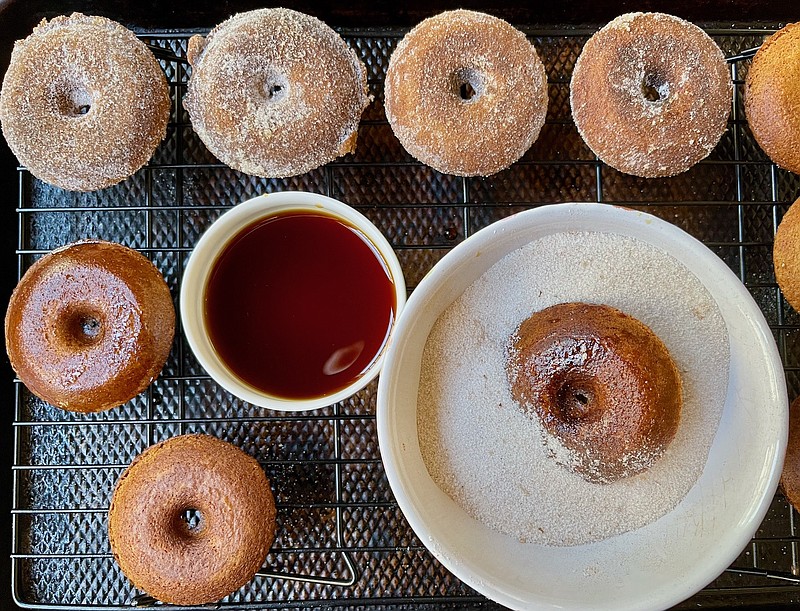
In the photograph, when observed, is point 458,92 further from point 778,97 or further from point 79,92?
point 79,92

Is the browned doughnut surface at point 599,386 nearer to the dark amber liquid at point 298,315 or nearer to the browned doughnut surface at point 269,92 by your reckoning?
the dark amber liquid at point 298,315

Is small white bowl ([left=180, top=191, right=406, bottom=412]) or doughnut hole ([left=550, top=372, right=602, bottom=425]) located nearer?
doughnut hole ([left=550, top=372, right=602, bottom=425])

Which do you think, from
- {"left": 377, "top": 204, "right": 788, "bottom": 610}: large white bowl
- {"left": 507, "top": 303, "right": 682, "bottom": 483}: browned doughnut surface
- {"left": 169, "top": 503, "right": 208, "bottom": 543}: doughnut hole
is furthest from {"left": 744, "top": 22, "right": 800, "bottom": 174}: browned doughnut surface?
{"left": 169, "top": 503, "right": 208, "bottom": 543}: doughnut hole

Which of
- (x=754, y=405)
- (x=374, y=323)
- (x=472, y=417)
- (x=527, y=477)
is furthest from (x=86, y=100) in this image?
(x=754, y=405)

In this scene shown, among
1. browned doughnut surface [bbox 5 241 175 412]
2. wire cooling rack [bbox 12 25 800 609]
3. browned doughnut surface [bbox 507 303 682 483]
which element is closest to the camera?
browned doughnut surface [bbox 507 303 682 483]

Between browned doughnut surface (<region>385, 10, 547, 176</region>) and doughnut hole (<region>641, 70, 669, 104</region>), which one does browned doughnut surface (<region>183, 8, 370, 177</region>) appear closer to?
browned doughnut surface (<region>385, 10, 547, 176</region>)

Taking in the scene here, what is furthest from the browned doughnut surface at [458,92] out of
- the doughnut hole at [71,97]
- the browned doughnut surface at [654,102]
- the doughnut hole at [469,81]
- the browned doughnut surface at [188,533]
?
the browned doughnut surface at [188,533]

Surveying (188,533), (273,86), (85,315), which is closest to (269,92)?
(273,86)
